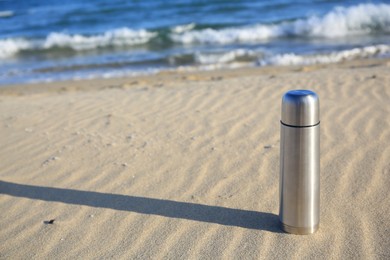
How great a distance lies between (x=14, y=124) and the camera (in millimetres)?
5570

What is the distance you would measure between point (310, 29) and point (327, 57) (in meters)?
4.08

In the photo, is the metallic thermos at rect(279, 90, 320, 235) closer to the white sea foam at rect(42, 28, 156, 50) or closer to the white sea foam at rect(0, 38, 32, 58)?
the white sea foam at rect(42, 28, 156, 50)

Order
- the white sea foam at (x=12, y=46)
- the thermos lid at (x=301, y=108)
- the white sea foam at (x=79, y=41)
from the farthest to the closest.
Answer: the white sea foam at (x=79, y=41), the white sea foam at (x=12, y=46), the thermos lid at (x=301, y=108)

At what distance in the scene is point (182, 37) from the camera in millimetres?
14203

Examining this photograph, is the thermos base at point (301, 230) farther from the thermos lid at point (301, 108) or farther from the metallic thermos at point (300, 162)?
the thermos lid at point (301, 108)

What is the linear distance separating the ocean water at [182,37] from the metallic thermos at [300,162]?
23.6 ft

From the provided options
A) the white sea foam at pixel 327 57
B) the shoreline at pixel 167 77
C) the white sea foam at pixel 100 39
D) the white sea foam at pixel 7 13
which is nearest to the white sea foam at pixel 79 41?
the white sea foam at pixel 100 39

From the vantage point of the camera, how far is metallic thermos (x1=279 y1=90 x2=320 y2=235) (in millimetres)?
2697

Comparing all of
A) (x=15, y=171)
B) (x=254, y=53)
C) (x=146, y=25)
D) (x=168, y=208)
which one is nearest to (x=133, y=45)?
(x=146, y=25)

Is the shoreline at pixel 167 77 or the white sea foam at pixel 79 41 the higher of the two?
the white sea foam at pixel 79 41

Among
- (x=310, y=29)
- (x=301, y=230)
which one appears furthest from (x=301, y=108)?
(x=310, y=29)

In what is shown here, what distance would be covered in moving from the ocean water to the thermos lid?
23.8 feet

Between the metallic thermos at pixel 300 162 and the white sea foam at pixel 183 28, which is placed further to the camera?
the white sea foam at pixel 183 28

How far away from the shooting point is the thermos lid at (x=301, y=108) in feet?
8.75
